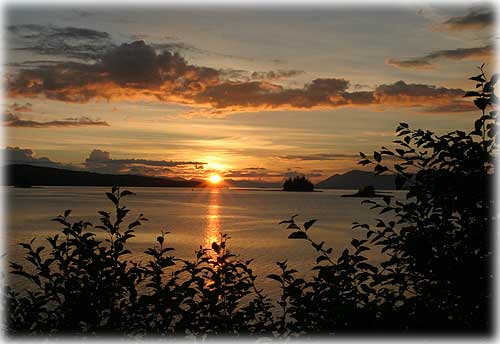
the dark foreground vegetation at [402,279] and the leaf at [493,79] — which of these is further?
the leaf at [493,79]

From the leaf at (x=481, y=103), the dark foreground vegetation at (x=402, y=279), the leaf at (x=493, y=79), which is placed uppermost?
the leaf at (x=493, y=79)

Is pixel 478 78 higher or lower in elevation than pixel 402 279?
higher

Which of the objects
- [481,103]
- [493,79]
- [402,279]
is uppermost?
[493,79]

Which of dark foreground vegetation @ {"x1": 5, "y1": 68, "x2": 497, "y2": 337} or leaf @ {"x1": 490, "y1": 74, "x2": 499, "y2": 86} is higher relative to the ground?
leaf @ {"x1": 490, "y1": 74, "x2": 499, "y2": 86}

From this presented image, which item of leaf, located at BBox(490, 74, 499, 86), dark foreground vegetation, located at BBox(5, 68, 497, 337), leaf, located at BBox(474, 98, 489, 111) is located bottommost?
dark foreground vegetation, located at BBox(5, 68, 497, 337)

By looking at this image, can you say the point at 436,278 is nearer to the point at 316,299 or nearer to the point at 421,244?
the point at 421,244

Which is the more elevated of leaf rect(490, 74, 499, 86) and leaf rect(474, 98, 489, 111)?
leaf rect(490, 74, 499, 86)

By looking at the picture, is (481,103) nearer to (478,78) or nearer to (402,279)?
Answer: (478,78)

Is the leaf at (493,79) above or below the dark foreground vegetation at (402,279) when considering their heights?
above

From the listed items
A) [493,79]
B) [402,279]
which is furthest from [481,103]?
[402,279]

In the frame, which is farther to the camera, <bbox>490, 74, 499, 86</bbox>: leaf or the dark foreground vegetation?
<bbox>490, 74, 499, 86</bbox>: leaf

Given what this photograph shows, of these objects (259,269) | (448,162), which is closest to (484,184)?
(448,162)

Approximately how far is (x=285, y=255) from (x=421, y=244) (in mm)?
33018

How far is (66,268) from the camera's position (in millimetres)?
5465
